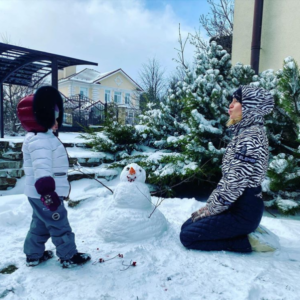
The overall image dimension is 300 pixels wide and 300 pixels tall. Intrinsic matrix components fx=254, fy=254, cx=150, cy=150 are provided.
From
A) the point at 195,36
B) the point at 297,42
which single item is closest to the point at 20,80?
the point at 297,42

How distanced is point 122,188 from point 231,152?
3.69 ft

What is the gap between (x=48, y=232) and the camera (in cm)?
213

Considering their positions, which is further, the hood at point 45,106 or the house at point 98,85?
the house at point 98,85

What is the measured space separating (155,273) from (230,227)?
2.64ft

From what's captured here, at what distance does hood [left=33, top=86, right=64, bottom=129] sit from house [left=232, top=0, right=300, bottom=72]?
590 cm

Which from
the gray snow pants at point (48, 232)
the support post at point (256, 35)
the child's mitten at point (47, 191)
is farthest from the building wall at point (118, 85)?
the child's mitten at point (47, 191)

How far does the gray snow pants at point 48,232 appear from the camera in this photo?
6.60 feet

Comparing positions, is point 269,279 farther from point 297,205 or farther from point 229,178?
point 297,205

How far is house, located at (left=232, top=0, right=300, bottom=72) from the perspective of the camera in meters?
6.05

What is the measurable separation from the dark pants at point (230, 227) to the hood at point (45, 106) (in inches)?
62.9

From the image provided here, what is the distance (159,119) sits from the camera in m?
5.86

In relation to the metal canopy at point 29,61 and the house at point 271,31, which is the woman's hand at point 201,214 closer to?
the house at point 271,31

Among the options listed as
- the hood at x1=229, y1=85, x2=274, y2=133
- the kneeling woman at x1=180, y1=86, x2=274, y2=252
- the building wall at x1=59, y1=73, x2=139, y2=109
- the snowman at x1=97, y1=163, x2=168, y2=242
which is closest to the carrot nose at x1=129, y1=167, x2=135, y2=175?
the snowman at x1=97, y1=163, x2=168, y2=242

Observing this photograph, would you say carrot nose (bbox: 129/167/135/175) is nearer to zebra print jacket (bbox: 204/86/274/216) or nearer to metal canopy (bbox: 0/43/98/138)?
zebra print jacket (bbox: 204/86/274/216)
